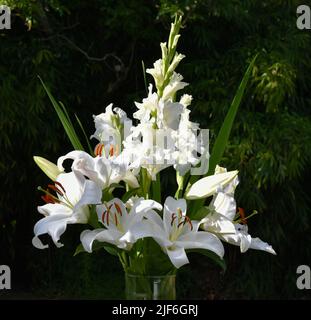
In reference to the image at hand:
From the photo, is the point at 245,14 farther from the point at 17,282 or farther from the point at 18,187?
the point at 17,282

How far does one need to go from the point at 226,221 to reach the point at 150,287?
0.15 metres

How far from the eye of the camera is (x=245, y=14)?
2.88 metres

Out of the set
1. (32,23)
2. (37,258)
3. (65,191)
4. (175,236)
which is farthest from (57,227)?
(37,258)

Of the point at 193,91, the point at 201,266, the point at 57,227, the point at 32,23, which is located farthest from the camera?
the point at 201,266

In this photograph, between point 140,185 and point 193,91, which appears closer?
point 140,185

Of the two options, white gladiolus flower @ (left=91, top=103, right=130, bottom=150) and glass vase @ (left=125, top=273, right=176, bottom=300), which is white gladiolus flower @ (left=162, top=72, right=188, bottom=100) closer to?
white gladiolus flower @ (left=91, top=103, right=130, bottom=150)

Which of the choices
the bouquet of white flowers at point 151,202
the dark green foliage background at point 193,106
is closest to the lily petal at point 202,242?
the bouquet of white flowers at point 151,202

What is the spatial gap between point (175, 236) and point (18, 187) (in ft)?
7.43

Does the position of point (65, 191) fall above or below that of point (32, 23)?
below

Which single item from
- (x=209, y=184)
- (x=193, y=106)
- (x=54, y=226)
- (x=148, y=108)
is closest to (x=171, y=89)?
(x=148, y=108)

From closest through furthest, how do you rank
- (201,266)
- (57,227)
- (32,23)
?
(57,227) < (32,23) < (201,266)

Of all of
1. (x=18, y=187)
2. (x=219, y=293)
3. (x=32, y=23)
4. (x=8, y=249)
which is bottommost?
(x=219, y=293)

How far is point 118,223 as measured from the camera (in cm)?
93

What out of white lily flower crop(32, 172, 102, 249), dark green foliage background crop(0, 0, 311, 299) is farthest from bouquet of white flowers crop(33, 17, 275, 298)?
dark green foliage background crop(0, 0, 311, 299)
